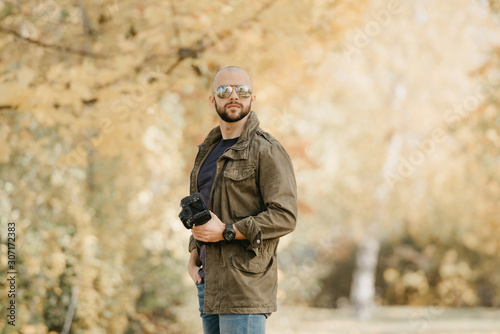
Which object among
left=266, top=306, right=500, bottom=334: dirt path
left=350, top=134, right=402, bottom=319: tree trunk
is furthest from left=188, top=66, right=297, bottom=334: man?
left=350, top=134, right=402, bottom=319: tree trunk

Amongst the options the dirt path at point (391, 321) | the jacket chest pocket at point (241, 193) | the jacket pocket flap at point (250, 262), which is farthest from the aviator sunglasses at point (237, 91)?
the dirt path at point (391, 321)

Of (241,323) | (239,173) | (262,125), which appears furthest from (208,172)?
(262,125)

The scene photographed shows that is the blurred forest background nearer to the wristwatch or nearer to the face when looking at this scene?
the face

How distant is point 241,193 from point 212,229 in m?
0.17

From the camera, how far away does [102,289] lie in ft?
17.5

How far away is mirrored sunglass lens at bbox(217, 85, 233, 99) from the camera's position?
194 cm

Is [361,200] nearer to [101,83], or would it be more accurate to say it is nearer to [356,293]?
[356,293]

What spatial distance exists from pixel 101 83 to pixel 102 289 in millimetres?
2429

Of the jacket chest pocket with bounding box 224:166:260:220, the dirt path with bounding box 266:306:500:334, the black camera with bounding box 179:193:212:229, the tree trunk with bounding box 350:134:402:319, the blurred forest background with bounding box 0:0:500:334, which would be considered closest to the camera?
the black camera with bounding box 179:193:212:229

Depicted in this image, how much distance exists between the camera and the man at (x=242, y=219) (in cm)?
178

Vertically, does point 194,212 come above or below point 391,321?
above

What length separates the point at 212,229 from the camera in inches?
69.9

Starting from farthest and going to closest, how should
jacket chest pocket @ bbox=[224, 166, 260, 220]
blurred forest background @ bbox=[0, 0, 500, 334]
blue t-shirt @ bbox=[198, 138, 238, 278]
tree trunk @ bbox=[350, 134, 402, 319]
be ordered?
tree trunk @ bbox=[350, 134, 402, 319] → blurred forest background @ bbox=[0, 0, 500, 334] → blue t-shirt @ bbox=[198, 138, 238, 278] → jacket chest pocket @ bbox=[224, 166, 260, 220]

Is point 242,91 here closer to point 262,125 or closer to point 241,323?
point 241,323
